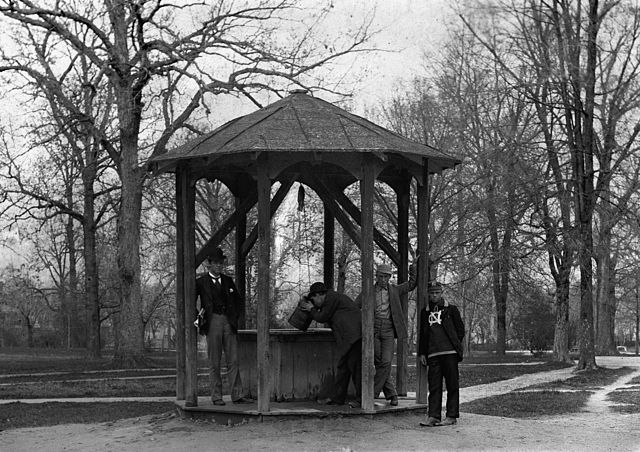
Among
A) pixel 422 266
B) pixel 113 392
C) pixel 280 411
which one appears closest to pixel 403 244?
pixel 422 266

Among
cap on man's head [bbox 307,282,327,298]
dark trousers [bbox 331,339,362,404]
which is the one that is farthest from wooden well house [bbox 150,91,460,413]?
cap on man's head [bbox 307,282,327,298]

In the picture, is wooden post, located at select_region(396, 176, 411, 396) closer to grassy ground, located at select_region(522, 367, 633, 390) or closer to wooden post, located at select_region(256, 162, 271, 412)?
wooden post, located at select_region(256, 162, 271, 412)

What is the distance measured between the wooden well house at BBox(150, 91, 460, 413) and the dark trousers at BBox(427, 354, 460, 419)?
433 millimetres

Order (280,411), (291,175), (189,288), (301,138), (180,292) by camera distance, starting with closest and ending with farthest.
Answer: (280,411) → (301,138) → (189,288) → (180,292) → (291,175)

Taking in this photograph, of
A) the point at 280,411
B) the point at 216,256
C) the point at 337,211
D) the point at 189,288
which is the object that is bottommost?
the point at 280,411

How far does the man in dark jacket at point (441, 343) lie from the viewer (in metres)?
Answer: 12.5

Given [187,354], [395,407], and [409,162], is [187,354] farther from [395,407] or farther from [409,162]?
[409,162]

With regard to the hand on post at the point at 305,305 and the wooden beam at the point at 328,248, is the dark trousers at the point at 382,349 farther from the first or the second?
the wooden beam at the point at 328,248

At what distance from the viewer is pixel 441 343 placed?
12.7m

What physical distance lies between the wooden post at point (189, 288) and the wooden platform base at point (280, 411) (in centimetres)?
33

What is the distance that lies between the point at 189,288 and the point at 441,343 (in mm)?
3435

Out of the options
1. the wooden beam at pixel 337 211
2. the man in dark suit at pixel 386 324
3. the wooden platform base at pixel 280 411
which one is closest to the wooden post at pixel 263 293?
the wooden platform base at pixel 280 411

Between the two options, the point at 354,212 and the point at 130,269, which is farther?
the point at 130,269

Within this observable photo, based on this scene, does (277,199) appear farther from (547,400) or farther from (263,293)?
(547,400)
